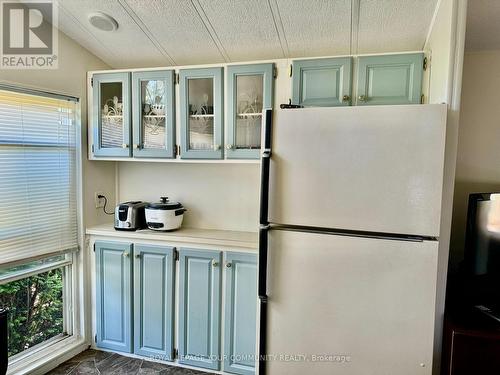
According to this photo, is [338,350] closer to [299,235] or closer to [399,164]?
[299,235]

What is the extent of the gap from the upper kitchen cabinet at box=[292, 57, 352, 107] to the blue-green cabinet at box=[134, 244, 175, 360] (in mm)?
1392

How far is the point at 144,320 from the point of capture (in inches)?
93.0

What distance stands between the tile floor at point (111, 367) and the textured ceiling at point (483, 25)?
2.78 m

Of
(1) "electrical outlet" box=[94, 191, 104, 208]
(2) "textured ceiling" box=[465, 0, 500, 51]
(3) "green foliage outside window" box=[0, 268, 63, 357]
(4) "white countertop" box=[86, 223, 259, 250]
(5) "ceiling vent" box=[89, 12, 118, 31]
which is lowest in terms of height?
(3) "green foliage outside window" box=[0, 268, 63, 357]

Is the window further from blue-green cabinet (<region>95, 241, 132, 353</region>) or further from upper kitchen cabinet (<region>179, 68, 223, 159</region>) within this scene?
upper kitchen cabinet (<region>179, 68, 223, 159</region>)

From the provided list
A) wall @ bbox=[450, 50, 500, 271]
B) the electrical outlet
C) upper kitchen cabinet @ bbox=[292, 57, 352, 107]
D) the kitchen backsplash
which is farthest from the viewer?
the electrical outlet

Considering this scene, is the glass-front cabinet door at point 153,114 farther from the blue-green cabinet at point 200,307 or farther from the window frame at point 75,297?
the blue-green cabinet at point 200,307

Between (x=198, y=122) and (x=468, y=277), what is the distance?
1.86 metres

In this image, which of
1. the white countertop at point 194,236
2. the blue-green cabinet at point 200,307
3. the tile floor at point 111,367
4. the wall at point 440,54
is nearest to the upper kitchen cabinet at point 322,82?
the wall at point 440,54

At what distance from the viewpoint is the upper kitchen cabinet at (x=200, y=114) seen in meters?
2.18

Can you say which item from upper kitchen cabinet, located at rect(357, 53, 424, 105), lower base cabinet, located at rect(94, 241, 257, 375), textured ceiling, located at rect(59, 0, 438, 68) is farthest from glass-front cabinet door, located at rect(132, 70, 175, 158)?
upper kitchen cabinet, located at rect(357, 53, 424, 105)

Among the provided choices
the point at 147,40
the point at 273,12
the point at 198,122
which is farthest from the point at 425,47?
the point at 147,40

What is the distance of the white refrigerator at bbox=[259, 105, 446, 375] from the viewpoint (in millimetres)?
1434

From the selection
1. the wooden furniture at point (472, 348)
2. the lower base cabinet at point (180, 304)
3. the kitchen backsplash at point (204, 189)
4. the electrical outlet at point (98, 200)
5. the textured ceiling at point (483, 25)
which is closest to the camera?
the wooden furniture at point (472, 348)
